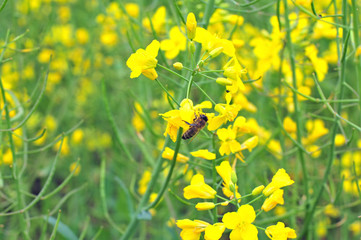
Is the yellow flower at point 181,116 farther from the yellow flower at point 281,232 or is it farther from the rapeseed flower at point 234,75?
the yellow flower at point 281,232

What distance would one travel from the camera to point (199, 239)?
1.00m

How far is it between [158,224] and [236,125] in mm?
1594

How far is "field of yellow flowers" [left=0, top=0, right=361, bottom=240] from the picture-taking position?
101 cm

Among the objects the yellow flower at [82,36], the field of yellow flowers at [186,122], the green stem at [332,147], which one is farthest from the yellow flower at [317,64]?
the yellow flower at [82,36]

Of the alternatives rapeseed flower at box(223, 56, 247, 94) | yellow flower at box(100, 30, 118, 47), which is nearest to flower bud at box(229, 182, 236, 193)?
rapeseed flower at box(223, 56, 247, 94)

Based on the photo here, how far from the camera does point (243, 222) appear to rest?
87 centimetres

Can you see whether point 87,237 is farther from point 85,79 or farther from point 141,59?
point 141,59

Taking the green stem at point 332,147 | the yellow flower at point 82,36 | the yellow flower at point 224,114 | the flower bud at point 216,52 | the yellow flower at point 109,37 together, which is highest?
the yellow flower at point 82,36

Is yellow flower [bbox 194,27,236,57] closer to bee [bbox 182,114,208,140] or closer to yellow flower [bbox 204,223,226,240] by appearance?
bee [bbox 182,114,208,140]

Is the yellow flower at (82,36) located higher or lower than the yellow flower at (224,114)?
higher

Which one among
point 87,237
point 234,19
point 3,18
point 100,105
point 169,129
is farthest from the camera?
point 100,105

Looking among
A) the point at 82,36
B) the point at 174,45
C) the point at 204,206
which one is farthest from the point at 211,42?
the point at 82,36

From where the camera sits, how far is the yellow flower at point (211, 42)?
1.03m

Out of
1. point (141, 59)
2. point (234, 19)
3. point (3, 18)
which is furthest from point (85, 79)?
point (141, 59)
